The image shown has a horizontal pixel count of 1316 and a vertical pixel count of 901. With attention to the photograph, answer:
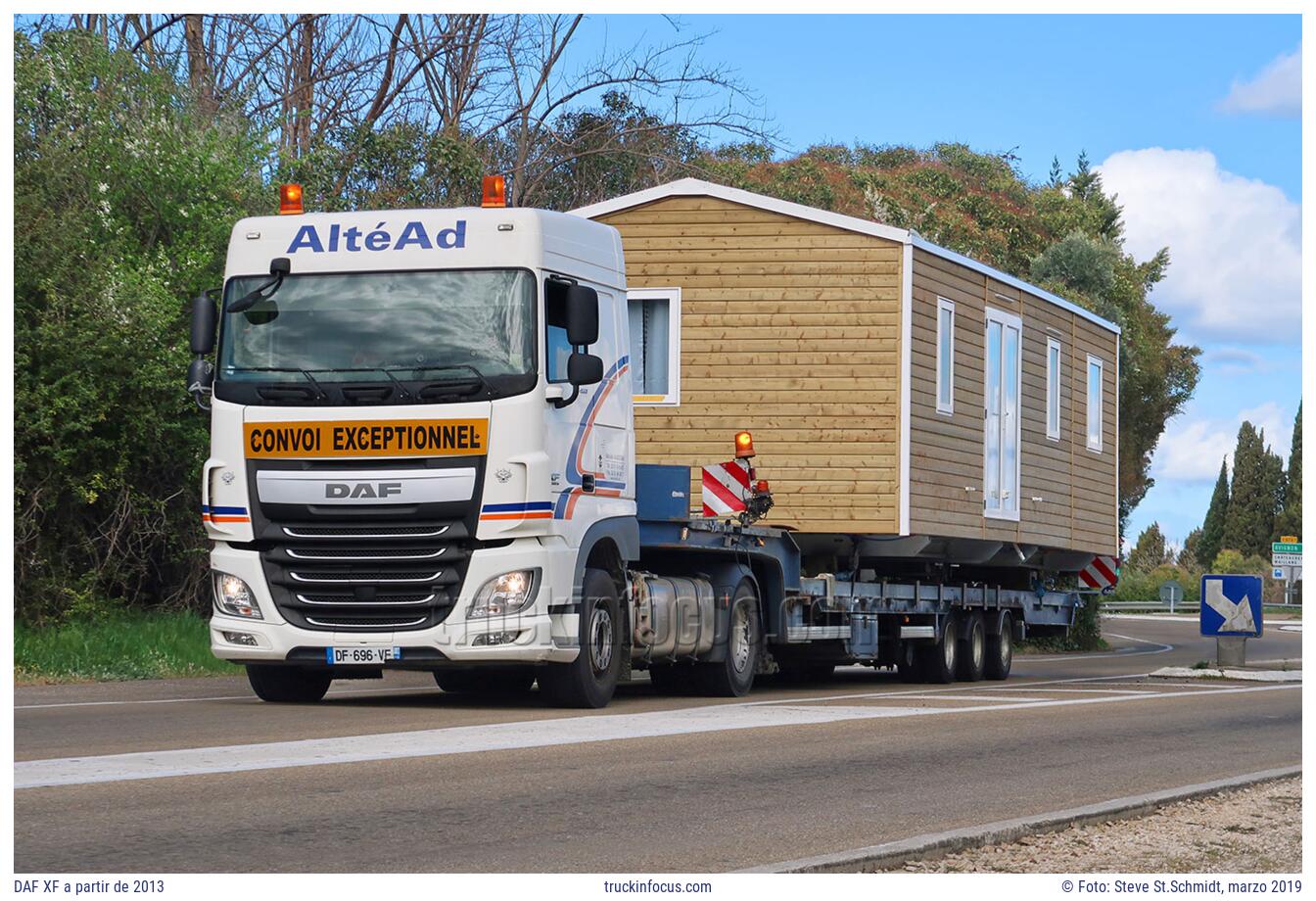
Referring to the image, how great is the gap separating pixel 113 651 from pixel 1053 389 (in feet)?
38.0

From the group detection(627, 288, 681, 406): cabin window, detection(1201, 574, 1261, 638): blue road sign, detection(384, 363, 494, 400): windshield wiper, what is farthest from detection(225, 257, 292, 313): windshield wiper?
detection(1201, 574, 1261, 638): blue road sign

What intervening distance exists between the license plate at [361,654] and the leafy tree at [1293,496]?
2961 inches

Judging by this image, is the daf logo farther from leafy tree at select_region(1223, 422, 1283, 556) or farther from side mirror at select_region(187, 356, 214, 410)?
leafy tree at select_region(1223, 422, 1283, 556)

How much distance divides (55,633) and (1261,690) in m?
12.2

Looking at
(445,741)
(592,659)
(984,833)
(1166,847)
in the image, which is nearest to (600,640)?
(592,659)

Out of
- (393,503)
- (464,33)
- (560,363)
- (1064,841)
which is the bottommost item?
(1064,841)

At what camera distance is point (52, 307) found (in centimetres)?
2095

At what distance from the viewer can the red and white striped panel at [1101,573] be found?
2711 centimetres

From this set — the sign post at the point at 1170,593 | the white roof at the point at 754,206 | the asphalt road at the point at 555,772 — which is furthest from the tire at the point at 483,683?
the sign post at the point at 1170,593

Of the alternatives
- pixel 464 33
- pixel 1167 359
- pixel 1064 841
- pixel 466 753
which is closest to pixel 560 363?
pixel 466 753

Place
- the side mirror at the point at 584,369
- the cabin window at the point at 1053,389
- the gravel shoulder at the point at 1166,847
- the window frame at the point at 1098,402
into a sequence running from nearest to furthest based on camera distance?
the gravel shoulder at the point at 1166,847 < the side mirror at the point at 584,369 < the cabin window at the point at 1053,389 < the window frame at the point at 1098,402

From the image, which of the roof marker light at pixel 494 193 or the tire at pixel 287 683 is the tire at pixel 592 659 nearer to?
the tire at pixel 287 683

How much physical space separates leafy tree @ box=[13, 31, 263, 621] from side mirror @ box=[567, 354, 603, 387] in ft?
28.0

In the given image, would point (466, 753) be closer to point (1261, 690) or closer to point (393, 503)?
point (393, 503)
